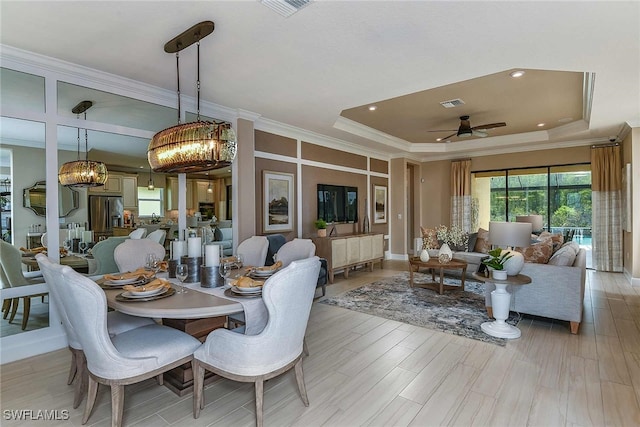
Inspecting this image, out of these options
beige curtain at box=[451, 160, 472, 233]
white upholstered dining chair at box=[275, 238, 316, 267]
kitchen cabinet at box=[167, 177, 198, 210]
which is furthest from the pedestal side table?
beige curtain at box=[451, 160, 472, 233]

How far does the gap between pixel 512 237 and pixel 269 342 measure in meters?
2.73

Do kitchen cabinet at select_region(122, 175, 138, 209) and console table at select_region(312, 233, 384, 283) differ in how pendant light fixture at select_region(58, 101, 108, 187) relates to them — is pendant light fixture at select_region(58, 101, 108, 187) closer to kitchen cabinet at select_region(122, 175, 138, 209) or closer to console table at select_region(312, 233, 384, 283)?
kitchen cabinet at select_region(122, 175, 138, 209)

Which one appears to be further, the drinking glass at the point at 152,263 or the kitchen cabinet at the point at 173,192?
the kitchen cabinet at the point at 173,192

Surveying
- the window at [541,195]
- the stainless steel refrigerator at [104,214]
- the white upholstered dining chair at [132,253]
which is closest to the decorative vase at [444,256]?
the window at [541,195]

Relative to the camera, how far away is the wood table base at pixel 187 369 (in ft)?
7.84

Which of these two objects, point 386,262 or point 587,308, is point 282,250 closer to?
point 587,308

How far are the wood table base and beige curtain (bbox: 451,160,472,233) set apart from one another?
7.08 m

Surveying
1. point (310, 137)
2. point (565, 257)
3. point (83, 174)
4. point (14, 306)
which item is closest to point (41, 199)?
point (83, 174)

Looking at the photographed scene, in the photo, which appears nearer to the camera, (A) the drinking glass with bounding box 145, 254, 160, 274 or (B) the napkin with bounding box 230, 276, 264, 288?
(B) the napkin with bounding box 230, 276, 264, 288

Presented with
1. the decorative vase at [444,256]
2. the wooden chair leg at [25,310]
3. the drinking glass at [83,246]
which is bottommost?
the wooden chair leg at [25,310]

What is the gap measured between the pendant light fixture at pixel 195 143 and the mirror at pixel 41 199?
137 centimetres

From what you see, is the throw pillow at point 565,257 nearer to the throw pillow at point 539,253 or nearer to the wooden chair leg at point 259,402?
the throw pillow at point 539,253

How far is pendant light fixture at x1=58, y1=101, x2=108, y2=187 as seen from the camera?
3.31 metres

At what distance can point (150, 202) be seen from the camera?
3.99m
